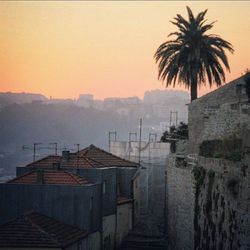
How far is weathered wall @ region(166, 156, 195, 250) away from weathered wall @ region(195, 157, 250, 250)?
7.23ft

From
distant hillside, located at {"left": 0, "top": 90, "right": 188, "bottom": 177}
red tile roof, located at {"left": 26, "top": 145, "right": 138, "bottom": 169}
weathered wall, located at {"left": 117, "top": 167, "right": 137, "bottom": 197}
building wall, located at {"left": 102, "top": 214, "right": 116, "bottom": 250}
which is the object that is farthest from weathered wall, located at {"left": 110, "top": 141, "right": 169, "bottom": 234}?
distant hillside, located at {"left": 0, "top": 90, "right": 188, "bottom": 177}

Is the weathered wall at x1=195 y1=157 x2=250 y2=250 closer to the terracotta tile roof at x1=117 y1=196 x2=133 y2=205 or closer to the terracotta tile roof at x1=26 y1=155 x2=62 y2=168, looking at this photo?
the terracotta tile roof at x1=117 y1=196 x2=133 y2=205

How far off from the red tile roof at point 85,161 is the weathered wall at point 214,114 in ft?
25.1

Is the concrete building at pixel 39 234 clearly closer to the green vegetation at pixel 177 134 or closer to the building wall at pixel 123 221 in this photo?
the building wall at pixel 123 221

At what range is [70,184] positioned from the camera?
29047 millimetres

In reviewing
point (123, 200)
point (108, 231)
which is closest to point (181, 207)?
point (108, 231)

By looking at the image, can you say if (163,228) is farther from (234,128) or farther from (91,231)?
(234,128)

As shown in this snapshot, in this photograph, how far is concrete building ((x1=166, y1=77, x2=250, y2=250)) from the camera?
15830mm

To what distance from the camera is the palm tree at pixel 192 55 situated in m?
35.1

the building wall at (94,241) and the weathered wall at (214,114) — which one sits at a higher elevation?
the weathered wall at (214,114)

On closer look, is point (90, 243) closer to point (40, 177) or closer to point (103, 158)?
point (40, 177)

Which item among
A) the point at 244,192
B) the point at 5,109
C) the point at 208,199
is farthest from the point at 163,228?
the point at 5,109

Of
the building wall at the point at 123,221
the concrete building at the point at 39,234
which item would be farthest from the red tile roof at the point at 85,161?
the concrete building at the point at 39,234

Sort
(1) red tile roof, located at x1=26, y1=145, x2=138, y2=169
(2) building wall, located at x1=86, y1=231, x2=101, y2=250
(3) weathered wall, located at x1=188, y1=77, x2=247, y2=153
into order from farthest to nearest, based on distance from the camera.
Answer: (1) red tile roof, located at x1=26, y1=145, x2=138, y2=169, (2) building wall, located at x1=86, y1=231, x2=101, y2=250, (3) weathered wall, located at x1=188, y1=77, x2=247, y2=153
